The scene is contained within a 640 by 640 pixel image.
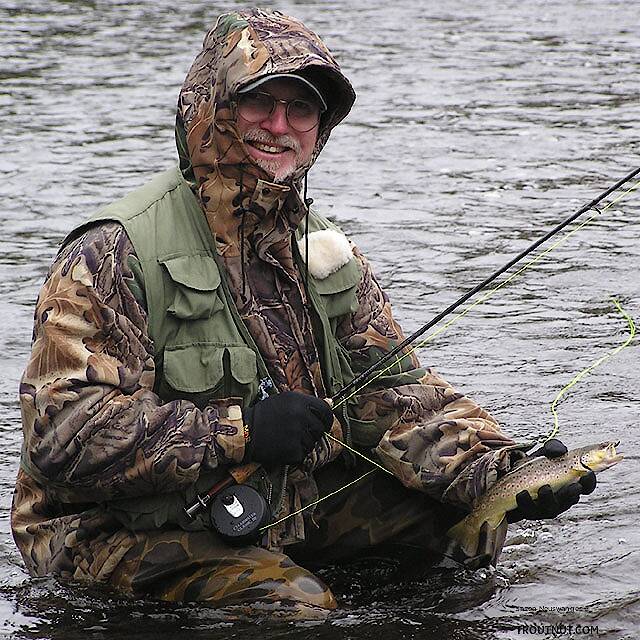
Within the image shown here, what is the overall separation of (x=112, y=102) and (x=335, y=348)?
9.39m

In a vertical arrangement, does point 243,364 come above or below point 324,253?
below

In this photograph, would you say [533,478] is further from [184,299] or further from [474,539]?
[184,299]

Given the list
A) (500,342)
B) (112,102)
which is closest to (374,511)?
(500,342)

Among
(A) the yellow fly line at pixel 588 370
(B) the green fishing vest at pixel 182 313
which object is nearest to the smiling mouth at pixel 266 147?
(B) the green fishing vest at pixel 182 313

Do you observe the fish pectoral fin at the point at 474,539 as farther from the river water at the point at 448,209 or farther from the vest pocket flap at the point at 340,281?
the vest pocket flap at the point at 340,281

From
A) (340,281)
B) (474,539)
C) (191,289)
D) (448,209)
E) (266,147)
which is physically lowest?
(448,209)

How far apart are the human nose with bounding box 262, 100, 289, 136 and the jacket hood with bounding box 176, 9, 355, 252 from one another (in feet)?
0.30

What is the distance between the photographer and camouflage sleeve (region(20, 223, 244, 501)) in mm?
3816

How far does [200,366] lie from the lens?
4.01 metres

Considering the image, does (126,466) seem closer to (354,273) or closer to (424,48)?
(354,273)

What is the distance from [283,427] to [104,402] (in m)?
0.47

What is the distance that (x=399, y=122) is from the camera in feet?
40.3

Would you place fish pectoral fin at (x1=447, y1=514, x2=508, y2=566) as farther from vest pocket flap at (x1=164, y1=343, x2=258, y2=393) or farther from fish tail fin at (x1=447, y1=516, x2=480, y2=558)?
vest pocket flap at (x1=164, y1=343, x2=258, y2=393)

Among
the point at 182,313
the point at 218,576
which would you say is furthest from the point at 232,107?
the point at 218,576
